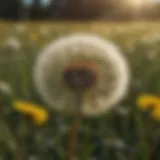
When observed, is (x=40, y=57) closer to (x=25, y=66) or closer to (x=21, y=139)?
(x=25, y=66)

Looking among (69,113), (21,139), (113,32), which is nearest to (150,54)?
(113,32)

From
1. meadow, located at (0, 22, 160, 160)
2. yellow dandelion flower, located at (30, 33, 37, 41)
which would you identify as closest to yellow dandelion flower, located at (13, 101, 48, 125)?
meadow, located at (0, 22, 160, 160)

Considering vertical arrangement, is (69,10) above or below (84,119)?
above

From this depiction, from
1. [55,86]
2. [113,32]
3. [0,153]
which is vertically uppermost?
[113,32]

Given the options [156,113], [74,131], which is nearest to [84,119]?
[74,131]

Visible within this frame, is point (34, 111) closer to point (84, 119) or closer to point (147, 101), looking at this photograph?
point (84, 119)
